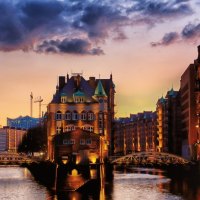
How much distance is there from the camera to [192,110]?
529ft

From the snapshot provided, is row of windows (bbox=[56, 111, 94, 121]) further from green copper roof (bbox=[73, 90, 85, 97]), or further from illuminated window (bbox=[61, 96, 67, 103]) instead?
green copper roof (bbox=[73, 90, 85, 97])

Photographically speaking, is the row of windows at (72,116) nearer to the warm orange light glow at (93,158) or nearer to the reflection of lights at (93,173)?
the warm orange light glow at (93,158)

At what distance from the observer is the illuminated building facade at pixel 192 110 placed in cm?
15234

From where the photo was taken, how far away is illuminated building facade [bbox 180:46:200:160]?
152 meters

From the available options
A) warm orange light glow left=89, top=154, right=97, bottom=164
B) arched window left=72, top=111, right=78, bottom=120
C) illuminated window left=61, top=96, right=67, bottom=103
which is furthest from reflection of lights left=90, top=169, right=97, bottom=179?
illuminated window left=61, top=96, right=67, bottom=103

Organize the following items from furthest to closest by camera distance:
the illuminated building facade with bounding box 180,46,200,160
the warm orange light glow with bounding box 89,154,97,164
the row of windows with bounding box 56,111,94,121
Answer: the row of windows with bounding box 56,111,94,121 → the illuminated building facade with bounding box 180,46,200,160 → the warm orange light glow with bounding box 89,154,97,164

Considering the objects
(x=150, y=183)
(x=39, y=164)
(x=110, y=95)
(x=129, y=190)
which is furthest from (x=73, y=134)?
(x=110, y=95)

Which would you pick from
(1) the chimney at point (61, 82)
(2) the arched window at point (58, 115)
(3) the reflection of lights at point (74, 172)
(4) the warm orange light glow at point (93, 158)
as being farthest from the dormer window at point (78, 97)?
(3) the reflection of lights at point (74, 172)

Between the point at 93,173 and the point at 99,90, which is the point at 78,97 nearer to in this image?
the point at 99,90

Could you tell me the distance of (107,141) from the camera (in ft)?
530

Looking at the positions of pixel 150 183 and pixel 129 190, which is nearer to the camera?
pixel 129 190

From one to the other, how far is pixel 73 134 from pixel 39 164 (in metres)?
14.5

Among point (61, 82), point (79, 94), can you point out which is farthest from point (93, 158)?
point (61, 82)

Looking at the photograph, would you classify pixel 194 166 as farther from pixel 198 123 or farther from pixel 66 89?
pixel 66 89
